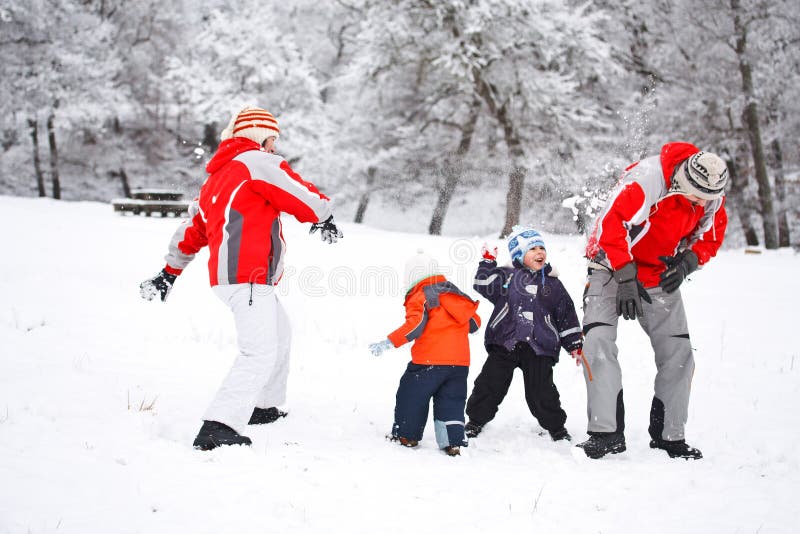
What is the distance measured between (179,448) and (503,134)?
17128 mm

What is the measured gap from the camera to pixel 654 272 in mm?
4148

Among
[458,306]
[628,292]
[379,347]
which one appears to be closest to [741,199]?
[628,292]

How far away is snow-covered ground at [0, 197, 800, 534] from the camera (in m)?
2.66

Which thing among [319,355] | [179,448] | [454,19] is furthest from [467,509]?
[454,19]

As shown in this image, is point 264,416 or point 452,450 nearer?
point 452,450

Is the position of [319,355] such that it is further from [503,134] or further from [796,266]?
[503,134]

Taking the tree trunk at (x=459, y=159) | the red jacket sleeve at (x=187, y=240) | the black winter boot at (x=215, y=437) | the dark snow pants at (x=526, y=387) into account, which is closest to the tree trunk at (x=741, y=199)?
the tree trunk at (x=459, y=159)

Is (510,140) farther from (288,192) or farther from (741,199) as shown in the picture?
(288,192)

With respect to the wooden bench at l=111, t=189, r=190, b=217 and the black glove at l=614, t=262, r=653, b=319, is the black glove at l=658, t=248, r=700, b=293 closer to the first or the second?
the black glove at l=614, t=262, r=653, b=319

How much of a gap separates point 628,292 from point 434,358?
4.43 ft

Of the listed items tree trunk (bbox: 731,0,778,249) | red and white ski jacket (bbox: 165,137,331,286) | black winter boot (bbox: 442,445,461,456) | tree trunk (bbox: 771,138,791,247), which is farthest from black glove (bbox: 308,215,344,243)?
tree trunk (bbox: 771,138,791,247)

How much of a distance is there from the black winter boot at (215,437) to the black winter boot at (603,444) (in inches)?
84.9

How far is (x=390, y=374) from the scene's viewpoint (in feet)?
19.1

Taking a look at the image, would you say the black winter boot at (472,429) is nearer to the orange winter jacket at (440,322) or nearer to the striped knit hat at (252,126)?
the orange winter jacket at (440,322)
